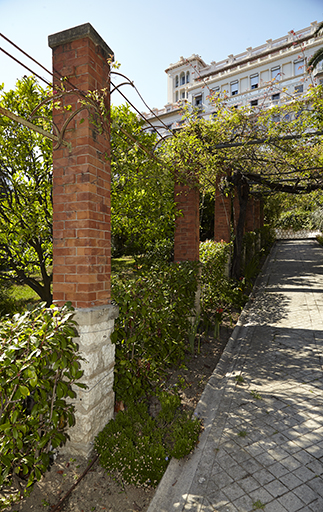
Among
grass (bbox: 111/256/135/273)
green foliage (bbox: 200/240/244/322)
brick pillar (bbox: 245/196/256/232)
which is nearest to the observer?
green foliage (bbox: 200/240/244/322)

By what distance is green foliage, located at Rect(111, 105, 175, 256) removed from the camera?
15.2 ft

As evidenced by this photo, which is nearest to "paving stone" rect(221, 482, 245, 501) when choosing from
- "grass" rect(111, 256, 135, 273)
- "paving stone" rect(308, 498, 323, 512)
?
"paving stone" rect(308, 498, 323, 512)

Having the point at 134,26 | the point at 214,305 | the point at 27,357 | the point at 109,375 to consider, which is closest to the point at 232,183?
the point at 214,305

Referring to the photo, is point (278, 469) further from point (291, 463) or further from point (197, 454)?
point (197, 454)

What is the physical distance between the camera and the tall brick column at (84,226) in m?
2.30

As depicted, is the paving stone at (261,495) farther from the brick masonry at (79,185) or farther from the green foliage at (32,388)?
the brick masonry at (79,185)

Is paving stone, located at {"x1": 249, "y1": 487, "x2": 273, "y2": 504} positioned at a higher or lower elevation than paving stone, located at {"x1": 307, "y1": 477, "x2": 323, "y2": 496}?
lower

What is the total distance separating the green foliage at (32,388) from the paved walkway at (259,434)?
87 centimetres

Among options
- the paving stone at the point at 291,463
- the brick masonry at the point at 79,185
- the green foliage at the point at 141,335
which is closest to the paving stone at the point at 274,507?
the paving stone at the point at 291,463

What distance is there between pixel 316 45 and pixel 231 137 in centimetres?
3536

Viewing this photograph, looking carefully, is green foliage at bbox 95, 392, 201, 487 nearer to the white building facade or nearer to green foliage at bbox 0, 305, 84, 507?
green foliage at bbox 0, 305, 84, 507

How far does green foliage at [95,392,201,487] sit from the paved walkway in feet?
0.39

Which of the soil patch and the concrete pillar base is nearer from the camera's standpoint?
the soil patch

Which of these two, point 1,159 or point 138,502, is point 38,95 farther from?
point 138,502
